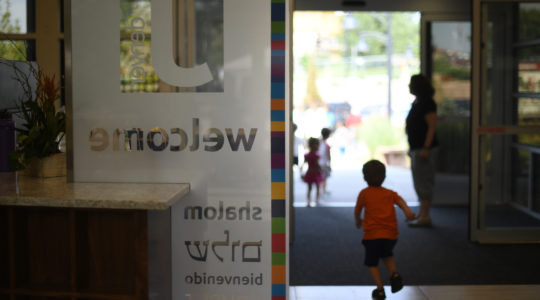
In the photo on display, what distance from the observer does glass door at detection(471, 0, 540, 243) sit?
5551mm

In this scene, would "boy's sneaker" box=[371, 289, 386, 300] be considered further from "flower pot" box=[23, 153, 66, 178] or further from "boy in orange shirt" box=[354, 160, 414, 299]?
"flower pot" box=[23, 153, 66, 178]

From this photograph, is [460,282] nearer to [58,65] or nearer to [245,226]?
[245,226]

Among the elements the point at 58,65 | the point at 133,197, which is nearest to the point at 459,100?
the point at 58,65

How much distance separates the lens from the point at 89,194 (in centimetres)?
269

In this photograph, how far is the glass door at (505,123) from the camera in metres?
5.55

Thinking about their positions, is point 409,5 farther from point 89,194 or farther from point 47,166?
point 89,194

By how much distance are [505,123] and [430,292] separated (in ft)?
7.44

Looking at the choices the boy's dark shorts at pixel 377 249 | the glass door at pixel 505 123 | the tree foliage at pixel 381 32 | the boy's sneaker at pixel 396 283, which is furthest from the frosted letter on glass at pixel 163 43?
the tree foliage at pixel 381 32

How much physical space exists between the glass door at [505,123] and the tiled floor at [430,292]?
1.41m

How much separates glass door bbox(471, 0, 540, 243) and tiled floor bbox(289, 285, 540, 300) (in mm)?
1410

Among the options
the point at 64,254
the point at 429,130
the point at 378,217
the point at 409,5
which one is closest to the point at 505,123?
the point at 429,130

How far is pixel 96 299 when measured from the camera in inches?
109

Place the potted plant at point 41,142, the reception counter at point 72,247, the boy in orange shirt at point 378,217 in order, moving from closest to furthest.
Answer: the reception counter at point 72,247 < the potted plant at point 41,142 < the boy in orange shirt at point 378,217

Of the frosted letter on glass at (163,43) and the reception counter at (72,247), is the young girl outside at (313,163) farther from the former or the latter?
the reception counter at (72,247)
